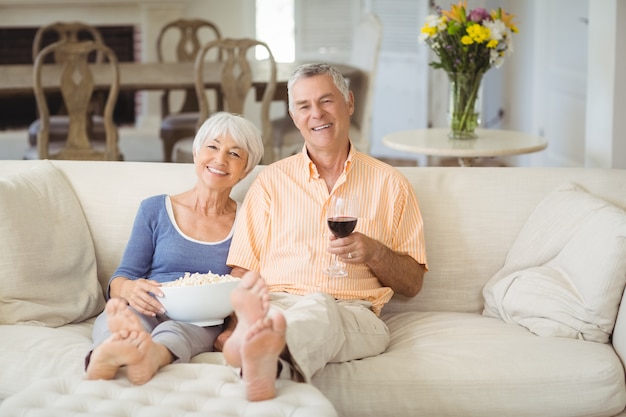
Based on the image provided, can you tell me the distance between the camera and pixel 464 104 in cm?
404

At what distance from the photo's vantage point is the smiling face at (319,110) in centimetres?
259

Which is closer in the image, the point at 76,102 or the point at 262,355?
the point at 262,355

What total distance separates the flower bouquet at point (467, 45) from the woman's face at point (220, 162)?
1589 mm

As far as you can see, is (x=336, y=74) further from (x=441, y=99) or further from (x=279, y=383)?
(x=441, y=99)

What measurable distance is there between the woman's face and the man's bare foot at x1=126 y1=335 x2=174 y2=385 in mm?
604

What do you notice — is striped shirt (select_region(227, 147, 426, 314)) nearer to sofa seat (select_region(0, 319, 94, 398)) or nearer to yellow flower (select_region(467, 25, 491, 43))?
sofa seat (select_region(0, 319, 94, 398))

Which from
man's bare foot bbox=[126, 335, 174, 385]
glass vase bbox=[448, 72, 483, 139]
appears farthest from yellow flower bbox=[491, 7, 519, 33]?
man's bare foot bbox=[126, 335, 174, 385]

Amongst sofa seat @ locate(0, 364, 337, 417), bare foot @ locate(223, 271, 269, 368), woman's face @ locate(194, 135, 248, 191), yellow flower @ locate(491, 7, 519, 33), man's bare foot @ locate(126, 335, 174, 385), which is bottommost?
sofa seat @ locate(0, 364, 337, 417)

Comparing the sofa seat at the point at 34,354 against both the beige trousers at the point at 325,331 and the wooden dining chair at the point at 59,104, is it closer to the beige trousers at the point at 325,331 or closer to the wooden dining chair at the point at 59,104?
the beige trousers at the point at 325,331

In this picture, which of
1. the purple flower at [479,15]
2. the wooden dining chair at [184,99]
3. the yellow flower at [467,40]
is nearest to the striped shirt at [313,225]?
the yellow flower at [467,40]

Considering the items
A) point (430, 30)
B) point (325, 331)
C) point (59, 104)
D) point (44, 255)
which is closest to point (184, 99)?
point (59, 104)

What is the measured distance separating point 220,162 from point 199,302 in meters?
0.44

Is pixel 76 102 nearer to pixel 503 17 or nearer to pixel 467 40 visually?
pixel 467 40

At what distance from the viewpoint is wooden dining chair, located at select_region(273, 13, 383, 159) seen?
515cm
